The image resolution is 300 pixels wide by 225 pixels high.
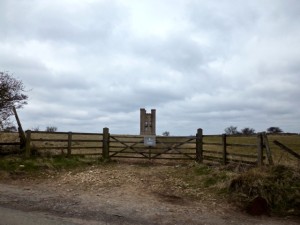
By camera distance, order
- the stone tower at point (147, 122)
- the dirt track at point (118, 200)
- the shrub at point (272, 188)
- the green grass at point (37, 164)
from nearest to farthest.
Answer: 1. the dirt track at point (118, 200)
2. the shrub at point (272, 188)
3. the green grass at point (37, 164)
4. the stone tower at point (147, 122)

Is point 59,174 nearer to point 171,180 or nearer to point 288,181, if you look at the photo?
point 171,180

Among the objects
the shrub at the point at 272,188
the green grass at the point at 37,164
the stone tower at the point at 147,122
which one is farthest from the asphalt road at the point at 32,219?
the stone tower at the point at 147,122

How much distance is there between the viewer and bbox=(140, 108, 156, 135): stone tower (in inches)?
1091

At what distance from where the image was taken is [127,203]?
9812mm

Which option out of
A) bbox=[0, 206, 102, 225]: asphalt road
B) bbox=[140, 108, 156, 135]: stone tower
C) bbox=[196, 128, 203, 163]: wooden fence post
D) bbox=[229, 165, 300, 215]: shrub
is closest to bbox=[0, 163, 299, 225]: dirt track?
bbox=[0, 206, 102, 225]: asphalt road

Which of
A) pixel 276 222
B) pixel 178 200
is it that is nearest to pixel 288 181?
pixel 276 222

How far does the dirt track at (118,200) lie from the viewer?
839cm

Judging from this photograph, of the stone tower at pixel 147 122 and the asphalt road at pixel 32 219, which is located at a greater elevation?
the stone tower at pixel 147 122

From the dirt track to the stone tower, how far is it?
515 inches

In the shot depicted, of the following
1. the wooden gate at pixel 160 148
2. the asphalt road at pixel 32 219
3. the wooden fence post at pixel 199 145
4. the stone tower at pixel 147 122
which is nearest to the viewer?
the asphalt road at pixel 32 219

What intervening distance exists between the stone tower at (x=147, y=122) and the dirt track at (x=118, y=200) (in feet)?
43.0

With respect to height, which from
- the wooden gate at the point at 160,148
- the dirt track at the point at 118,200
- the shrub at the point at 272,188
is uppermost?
the wooden gate at the point at 160,148

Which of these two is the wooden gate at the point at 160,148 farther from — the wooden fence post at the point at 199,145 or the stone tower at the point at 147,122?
the stone tower at the point at 147,122

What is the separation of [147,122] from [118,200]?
17.8 meters
